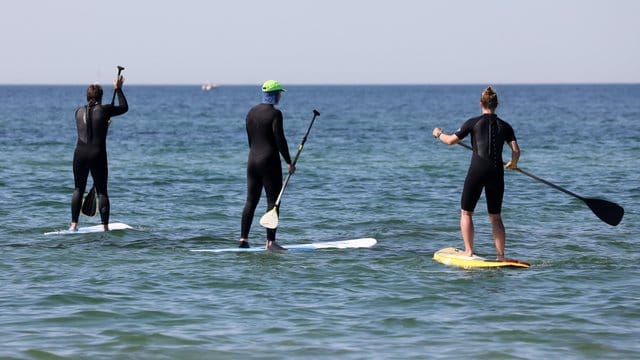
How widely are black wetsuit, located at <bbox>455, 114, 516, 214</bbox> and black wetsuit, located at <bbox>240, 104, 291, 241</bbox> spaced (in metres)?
2.16

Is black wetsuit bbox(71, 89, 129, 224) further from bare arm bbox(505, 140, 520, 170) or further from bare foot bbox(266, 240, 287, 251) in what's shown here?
bare arm bbox(505, 140, 520, 170)

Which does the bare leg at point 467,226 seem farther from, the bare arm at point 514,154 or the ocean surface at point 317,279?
the bare arm at point 514,154

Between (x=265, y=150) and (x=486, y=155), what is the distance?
2606 mm

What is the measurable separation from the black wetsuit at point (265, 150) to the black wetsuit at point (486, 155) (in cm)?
216

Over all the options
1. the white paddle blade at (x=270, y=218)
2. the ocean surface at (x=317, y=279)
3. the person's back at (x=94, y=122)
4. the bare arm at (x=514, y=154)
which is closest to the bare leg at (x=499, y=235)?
the ocean surface at (x=317, y=279)

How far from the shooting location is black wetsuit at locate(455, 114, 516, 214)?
11.1m

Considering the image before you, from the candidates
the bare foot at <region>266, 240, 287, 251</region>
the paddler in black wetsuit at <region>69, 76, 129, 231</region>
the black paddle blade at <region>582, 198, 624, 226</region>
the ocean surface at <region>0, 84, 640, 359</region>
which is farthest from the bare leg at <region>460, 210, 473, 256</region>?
the paddler in black wetsuit at <region>69, 76, 129, 231</region>

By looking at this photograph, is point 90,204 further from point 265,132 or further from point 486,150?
point 486,150

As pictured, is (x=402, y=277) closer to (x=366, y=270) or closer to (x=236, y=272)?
(x=366, y=270)

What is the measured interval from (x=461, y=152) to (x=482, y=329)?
991 inches

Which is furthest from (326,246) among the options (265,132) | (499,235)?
(499,235)

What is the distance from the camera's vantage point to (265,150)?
483 inches

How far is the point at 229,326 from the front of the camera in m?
8.88

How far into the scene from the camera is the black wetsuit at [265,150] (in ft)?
39.9
